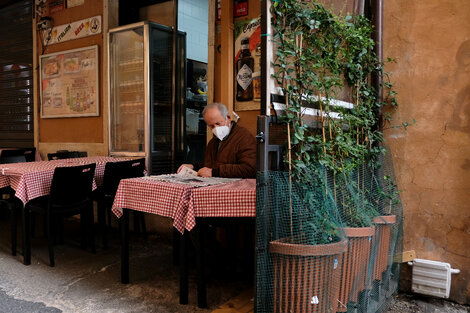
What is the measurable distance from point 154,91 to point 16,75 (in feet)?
12.4

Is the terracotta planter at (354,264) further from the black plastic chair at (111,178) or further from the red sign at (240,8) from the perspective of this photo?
the black plastic chair at (111,178)

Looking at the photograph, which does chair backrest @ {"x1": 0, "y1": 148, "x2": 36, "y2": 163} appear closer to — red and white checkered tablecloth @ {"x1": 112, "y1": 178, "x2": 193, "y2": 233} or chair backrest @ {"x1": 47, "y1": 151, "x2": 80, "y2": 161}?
chair backrest @ {"x1": 47, "y1": 151, "x2": 80, "y2": 161}

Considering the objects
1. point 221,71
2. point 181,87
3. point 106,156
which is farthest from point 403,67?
point 106,156

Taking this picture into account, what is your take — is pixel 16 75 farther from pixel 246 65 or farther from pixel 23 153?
pixel 246 65

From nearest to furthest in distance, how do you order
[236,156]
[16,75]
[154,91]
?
[236,156], [154,91], [16,75]

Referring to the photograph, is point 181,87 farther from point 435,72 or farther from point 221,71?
point 435,72

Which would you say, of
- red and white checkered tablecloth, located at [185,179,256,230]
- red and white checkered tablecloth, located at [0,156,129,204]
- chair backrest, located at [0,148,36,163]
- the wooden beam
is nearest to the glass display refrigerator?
the wooden beam

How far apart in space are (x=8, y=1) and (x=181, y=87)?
4.51m

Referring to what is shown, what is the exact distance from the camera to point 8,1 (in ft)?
23.7

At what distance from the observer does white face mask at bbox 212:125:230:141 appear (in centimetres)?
370

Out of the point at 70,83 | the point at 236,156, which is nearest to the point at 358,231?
the point at 236,156

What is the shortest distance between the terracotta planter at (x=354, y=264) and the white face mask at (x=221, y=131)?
5.44 ft

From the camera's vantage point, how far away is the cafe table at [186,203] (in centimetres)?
259

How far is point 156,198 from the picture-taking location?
9.52 ft
